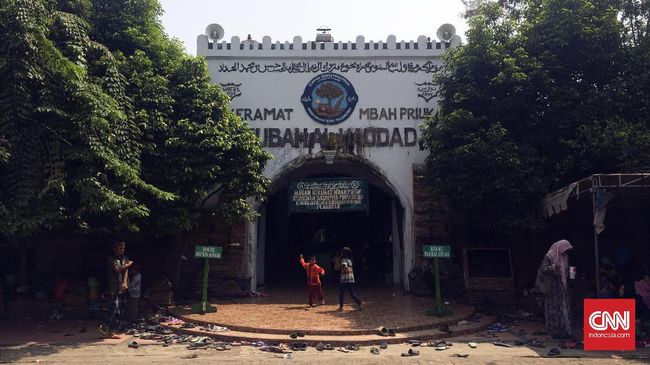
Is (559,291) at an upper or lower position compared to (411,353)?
upper

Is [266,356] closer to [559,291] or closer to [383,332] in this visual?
[383,332]

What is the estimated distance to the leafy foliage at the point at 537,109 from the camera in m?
11.3

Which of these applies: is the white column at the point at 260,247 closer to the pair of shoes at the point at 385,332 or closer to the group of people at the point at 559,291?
the pair of shoes at the point at 385,332

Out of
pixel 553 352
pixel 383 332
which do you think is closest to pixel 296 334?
pixel 383 332

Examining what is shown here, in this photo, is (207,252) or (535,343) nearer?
(535,343)

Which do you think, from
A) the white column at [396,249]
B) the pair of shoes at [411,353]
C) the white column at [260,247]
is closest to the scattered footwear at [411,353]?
the pair of shoes at [411,353]

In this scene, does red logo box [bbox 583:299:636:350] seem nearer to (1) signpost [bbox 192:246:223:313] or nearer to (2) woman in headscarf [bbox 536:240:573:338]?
(2) woman in headscarf [bbox 536:240:573:338]

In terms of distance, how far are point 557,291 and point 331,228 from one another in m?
14.3

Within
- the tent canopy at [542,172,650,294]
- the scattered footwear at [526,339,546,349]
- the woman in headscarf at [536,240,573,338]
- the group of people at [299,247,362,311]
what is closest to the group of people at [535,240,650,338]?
the woman in headscarf at [536,240,573,338]

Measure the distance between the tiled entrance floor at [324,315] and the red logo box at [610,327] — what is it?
9.47 ft

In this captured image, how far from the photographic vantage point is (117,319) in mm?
9648

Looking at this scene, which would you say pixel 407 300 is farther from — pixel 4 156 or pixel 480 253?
pixel 4 156

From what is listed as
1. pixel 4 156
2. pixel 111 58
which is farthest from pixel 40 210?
pixel 111 58

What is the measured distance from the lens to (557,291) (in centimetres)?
937
